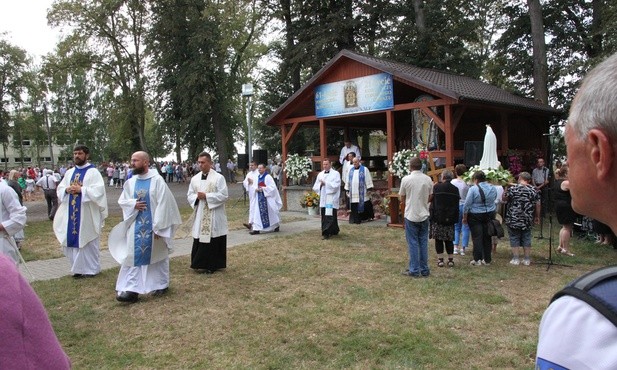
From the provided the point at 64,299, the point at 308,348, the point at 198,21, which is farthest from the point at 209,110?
the point at 308,348

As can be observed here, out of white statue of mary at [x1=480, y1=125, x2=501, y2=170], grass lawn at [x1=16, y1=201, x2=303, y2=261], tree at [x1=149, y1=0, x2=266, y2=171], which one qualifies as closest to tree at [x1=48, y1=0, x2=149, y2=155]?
tree at [x1=149, y1=0, x2=266, y2=171]

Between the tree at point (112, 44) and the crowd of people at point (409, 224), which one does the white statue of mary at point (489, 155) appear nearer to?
the crowd of people at point (409, 224)

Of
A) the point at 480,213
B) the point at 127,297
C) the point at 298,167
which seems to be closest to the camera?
the point at 127,297

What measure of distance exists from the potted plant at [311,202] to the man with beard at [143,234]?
10132 mm

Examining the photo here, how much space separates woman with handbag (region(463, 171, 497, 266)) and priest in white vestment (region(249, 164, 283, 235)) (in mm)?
5991

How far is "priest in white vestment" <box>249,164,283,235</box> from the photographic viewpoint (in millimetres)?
13375

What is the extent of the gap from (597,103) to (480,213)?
832 centimetres

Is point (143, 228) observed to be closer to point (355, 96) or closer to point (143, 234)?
point (143, 234)

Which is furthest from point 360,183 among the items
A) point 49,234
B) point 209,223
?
point 49,234

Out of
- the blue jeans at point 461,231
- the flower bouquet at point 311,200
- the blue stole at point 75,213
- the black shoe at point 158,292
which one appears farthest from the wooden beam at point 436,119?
the black shoe at point 158,292

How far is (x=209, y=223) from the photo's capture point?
8.45 metres

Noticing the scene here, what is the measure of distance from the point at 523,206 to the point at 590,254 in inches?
100

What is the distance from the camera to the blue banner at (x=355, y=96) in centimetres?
1606

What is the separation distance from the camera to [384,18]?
26.5 m
